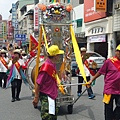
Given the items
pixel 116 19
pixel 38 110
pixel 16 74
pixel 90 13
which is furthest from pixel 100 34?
pixel 38 110

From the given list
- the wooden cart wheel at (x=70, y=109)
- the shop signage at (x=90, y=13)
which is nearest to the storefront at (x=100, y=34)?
the shop signage at (x=90, y=13)

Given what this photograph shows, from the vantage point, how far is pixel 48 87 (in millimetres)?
4035

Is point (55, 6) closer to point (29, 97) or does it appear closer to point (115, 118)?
point (115, 118)

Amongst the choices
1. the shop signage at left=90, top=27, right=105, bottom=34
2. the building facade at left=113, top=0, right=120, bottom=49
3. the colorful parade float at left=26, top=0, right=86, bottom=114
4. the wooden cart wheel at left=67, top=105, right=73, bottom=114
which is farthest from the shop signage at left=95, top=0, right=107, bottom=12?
the wooden cart wheel at left=67, top=105, right=73, bottom=114

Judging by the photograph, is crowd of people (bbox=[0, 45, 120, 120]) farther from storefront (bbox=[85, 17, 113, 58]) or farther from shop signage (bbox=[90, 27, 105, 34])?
shop signage (bbox=[90, 27, 105, 34])

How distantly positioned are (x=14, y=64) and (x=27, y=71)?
0.67 meters

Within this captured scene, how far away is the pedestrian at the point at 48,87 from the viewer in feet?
13.0

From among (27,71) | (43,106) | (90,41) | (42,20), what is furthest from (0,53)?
(90,41)

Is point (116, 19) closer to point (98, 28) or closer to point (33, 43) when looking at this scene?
point (98, 28)

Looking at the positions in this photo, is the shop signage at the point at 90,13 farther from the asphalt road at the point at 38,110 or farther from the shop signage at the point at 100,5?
the asphalt road at the point at 38,110

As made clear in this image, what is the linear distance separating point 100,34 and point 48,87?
20.3m

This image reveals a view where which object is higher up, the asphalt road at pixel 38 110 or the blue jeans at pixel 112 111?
the blue jeans at pixel 112 111

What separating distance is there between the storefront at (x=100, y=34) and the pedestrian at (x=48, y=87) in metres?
18.7

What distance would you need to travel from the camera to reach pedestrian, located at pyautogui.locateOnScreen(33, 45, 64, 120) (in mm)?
3953
